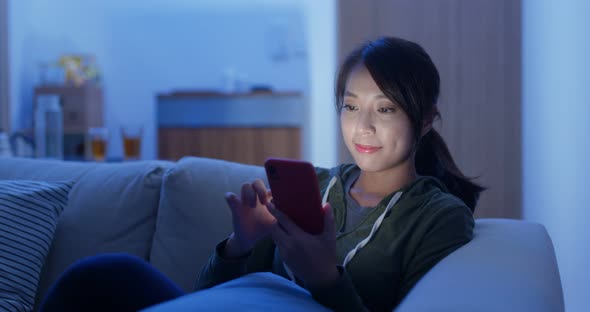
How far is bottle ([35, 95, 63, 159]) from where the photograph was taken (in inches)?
119

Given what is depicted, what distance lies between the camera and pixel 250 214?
1.05 meters

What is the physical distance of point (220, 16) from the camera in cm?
729

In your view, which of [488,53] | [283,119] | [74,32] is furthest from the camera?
[74,32]

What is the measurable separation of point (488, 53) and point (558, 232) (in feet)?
3.08

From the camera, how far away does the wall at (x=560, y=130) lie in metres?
1.69

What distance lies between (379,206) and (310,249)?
0.92 feet

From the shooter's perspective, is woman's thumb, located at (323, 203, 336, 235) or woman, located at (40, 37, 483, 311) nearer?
woman's thumb, located at (323, 203, 336, 235)

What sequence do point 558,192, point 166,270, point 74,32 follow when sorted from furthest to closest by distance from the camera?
1. point 74,32
2. point 558,192
3. point 166,270

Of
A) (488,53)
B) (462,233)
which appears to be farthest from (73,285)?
(488,53)

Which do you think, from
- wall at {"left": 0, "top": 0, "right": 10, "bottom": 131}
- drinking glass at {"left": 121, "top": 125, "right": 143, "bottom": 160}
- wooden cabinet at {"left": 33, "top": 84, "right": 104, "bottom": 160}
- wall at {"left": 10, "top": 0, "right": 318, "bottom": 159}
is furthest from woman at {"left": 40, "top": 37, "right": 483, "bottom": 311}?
wall at {"left": 10, "top": 0, "right": 318, "bottom": 159}

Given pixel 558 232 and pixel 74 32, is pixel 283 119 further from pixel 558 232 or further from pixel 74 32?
pixel 558 232

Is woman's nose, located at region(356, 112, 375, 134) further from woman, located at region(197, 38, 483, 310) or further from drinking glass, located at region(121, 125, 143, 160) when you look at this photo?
drinking glass, located at region(121, 125, 143, 160)

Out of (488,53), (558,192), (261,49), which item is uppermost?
(261,49)

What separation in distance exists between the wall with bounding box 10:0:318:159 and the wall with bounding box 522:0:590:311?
15.5ft
